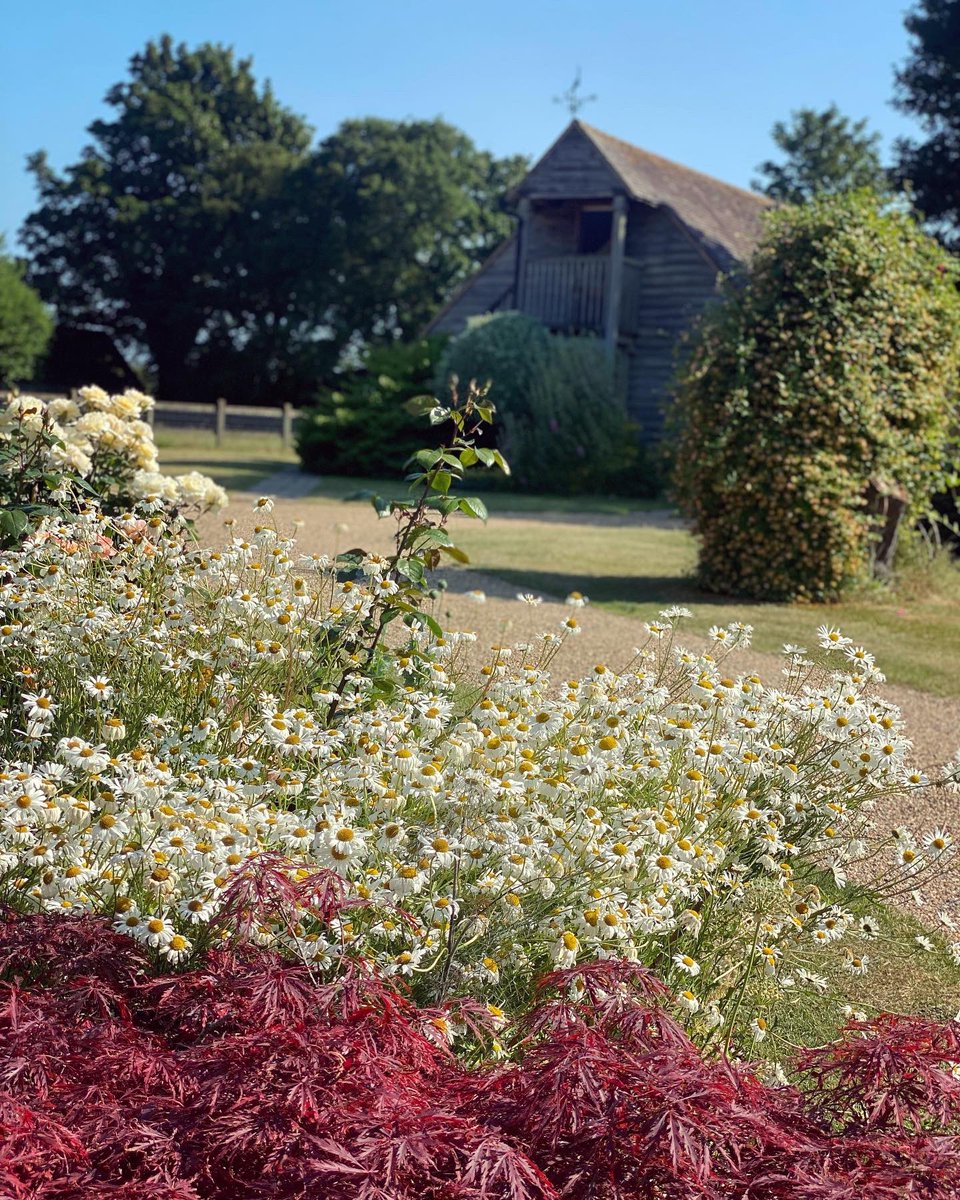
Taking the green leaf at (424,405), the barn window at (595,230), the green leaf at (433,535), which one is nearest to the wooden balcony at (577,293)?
the barn window at (595,230)

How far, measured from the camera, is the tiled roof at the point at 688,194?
21234 millimetres

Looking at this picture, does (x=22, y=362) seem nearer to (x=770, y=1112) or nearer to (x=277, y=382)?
(x=277, y=382)

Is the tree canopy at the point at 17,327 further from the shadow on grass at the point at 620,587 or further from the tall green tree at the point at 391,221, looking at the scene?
the shadow on grass at the point at 620,587

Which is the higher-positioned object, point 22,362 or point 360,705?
point 22,362

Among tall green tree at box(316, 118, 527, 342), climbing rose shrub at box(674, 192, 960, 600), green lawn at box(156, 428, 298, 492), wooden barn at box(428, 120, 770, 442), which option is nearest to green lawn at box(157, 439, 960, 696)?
climbing rose shrub at box(674, 192, 960, 600)

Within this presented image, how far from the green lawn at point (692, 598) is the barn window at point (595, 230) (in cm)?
1231

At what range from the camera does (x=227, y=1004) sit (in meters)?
2.04

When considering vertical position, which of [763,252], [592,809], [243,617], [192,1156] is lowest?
[192,1156]

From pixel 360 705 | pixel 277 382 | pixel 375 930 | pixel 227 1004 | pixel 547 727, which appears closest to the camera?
pixel 227 1004

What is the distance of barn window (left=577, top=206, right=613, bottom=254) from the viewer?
24000mm

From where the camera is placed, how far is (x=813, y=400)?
8.74 m

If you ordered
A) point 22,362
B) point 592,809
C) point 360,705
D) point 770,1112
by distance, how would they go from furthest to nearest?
point 22,362
point 360,705
point 592,809
point 770,1112

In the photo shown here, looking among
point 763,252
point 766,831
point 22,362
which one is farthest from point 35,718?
point 22,362

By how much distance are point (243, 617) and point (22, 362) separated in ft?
102
